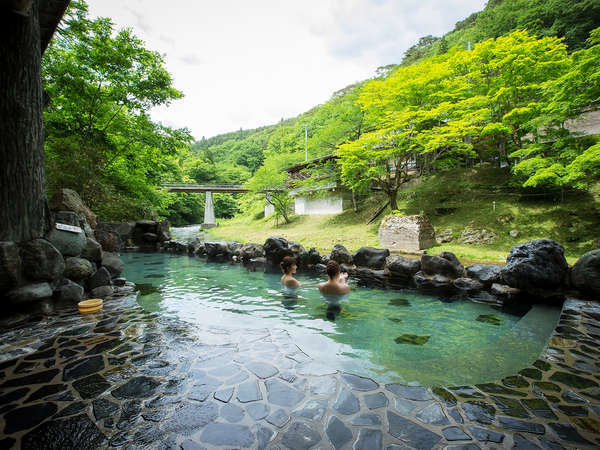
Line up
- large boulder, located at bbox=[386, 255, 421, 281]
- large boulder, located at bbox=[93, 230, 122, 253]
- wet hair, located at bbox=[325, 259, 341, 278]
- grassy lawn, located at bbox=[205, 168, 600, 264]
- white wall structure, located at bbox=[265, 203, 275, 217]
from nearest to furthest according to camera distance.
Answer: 1. wet hair, located at bbox=[325, 259, 341, 278]
2. large boulder, located at bbox=[386, 255, 421, 281]
3. large boulder, located at bbox=[93, 230, 122, 253]
4. grassy lawn, located at bbox=[205, 168, 600, 264]
5. white wall structure, located at bbox=[265, 203, 275, 217]

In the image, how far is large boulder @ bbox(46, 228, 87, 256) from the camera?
4.86m

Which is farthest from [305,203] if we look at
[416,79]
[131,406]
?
[131,406]

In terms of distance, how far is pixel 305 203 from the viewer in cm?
2495

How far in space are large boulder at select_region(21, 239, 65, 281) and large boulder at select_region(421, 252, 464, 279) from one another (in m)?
8.50

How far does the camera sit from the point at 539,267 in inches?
214

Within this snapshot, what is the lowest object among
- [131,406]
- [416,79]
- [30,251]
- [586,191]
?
[131,406]

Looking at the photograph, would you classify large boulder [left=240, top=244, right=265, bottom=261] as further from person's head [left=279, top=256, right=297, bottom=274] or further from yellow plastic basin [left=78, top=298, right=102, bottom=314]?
yellow plastic basin [left=78, top=298, right=102, bottom=314]

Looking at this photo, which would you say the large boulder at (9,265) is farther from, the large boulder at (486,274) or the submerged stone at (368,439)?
the large boulder at (486,274)

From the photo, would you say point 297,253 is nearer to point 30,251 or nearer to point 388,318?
point 388,318

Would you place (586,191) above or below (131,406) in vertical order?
above

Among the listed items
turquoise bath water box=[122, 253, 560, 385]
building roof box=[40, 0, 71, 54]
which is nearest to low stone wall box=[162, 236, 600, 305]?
turquoise bath water box=[122, 253, 560, 385]

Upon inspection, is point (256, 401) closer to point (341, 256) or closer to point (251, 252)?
point (341, 256)

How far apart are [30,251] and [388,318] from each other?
647 cm

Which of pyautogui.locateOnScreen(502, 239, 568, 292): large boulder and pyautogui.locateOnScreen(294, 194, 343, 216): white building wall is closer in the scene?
pyautogui.locateOnScreen(502, 239, 568, 292): large boulder
